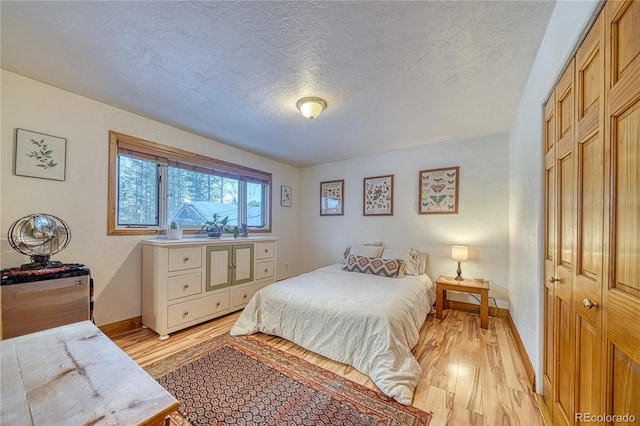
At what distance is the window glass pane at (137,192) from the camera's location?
2654mm

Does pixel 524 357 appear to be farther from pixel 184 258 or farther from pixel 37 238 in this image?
pixel 37 238

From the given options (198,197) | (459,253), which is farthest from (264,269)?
(459,253)

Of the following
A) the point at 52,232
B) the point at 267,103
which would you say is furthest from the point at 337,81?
the point at 52,232

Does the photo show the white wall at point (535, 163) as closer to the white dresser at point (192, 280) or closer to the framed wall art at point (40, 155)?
the white dresser at point (192, 280)

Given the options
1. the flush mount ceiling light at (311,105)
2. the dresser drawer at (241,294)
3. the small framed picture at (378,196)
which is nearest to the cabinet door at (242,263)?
the dresser drawer at (241,294)

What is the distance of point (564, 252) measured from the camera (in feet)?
4.17

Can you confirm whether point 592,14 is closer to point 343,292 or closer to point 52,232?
point 343,292

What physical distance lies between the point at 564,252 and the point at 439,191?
2.36 meters

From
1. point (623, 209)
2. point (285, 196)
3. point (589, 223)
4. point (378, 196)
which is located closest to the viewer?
point (623, 209)

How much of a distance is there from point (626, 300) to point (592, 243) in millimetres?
301

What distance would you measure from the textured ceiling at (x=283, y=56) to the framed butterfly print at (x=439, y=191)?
2.78ft

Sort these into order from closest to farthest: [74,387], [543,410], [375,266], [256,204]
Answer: [74,387]
[543,410]
[375,266]
[256,204]

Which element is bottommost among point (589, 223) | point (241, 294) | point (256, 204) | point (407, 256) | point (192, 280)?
point (241, 294)

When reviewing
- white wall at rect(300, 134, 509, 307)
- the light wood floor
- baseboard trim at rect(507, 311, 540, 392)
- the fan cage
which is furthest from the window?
baseboard trim at rect(507, 311, 540, 392)
